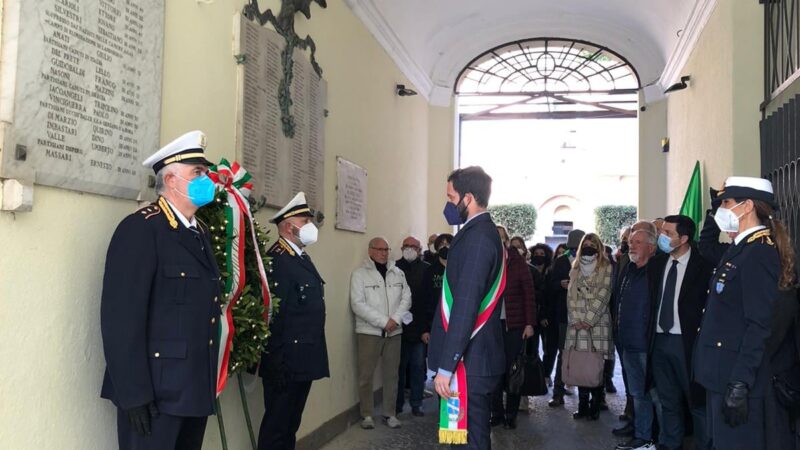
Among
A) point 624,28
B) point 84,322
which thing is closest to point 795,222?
point 84,322

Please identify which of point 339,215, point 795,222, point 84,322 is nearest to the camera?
point 84,322

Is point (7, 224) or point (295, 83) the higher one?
point (295, 83)

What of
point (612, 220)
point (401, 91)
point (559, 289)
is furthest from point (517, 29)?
point (612, 220)

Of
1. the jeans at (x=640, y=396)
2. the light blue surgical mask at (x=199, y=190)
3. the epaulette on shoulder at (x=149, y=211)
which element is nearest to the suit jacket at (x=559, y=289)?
the jeans at (x=640, y=396)

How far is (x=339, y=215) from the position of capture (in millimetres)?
5707

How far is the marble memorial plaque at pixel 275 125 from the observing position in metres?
4.04

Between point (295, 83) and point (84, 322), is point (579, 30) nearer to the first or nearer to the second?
point (295, 83)

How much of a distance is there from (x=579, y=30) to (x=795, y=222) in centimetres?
600

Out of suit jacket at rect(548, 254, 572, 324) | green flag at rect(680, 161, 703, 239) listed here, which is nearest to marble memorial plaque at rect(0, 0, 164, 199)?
suit jacket at rect(548, 254, 572, 324)

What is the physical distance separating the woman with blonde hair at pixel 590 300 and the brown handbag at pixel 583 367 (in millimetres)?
36

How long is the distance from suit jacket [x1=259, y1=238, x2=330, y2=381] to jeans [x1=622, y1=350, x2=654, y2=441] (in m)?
2.35

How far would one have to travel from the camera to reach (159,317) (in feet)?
8.26

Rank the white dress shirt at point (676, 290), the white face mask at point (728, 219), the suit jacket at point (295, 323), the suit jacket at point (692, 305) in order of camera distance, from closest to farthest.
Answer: the white face mask at point (728, 219)
the suit jacket at point (295, 323)
the suit jacket at point (692, 305)
the white dress shirt at point (676, 290)

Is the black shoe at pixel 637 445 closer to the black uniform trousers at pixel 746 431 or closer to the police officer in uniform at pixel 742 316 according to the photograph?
the police officer in uniform at pixel 742 316
